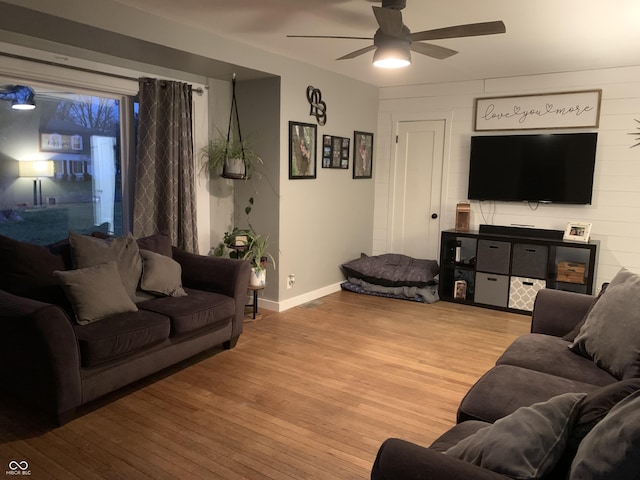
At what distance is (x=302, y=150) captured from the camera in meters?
4.90

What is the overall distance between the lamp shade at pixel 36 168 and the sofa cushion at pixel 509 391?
339cm

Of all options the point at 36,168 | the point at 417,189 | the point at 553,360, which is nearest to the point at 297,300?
the point at 417,189

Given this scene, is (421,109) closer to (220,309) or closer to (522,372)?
(220,309)

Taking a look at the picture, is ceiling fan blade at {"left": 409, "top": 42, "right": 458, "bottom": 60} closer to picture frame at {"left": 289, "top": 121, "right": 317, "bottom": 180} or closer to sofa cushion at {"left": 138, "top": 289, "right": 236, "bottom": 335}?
picture frame at {"left": 289, "top": 121, "right": 317, "bottom": 180}

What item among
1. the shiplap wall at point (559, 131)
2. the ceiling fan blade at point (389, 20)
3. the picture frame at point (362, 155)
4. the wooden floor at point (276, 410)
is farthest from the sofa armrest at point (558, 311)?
the picture frame at point (362, 155)

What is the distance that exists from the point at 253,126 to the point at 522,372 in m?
3.45

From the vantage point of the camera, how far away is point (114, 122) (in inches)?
164

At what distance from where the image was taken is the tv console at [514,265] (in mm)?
4793

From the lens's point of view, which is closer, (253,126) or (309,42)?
(309,42)

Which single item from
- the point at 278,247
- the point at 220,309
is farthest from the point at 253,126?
the point at 220,309

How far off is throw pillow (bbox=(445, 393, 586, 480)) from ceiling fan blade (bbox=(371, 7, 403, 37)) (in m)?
2.20

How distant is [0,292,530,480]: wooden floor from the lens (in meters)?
2.33

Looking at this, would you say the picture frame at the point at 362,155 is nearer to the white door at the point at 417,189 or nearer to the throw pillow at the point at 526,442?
the white door at the point at 417,189

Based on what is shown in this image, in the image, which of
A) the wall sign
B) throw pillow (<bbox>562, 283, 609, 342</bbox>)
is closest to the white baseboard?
the wall sign
